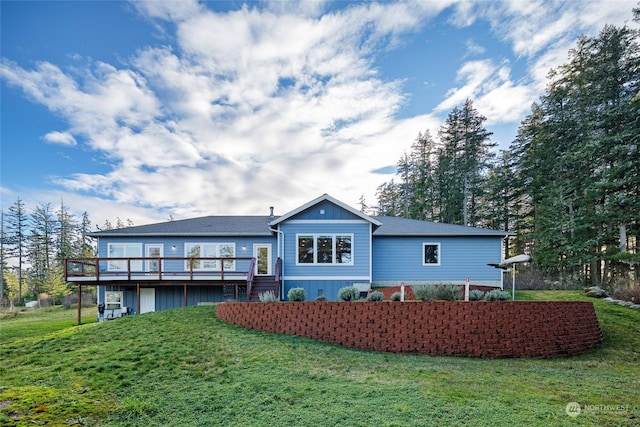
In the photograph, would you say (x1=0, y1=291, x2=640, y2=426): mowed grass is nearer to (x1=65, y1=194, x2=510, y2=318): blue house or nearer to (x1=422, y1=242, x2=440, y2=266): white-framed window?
(x1=65, y1=194, x2=510, y2=318): blue house

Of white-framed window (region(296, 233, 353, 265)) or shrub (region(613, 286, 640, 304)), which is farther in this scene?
white-framed window (region(296, 233, 353, 265))

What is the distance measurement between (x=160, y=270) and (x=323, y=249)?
22.7 feet

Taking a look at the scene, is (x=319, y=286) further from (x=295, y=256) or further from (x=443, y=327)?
(x=443, y=327)

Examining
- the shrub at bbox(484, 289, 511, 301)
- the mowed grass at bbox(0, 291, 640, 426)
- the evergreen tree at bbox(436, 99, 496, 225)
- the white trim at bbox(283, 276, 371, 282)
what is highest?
the evergreen tree at bbox(436, 99, 496, 225)

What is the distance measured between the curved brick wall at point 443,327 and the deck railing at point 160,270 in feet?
15.1

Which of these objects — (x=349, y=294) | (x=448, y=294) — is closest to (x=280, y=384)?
(x=349, y=294)

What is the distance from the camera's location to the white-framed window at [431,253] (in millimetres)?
14820

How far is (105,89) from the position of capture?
518 inches

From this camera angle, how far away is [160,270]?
41.4ft

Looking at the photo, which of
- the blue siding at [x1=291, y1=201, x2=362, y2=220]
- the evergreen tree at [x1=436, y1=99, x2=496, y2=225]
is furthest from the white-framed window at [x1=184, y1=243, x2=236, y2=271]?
the evergreen tree at [x1=436, y1=99, x2=496, y2=225]

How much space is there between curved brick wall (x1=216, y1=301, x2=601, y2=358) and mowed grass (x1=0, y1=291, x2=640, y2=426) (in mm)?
446

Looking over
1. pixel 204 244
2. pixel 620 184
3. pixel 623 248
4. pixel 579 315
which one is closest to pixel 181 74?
pixel 204 244

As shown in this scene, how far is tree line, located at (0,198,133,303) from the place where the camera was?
34719 mm

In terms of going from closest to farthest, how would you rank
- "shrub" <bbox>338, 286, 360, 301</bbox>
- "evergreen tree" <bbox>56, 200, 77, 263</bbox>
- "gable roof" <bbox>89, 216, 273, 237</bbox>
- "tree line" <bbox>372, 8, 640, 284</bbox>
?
"shrub" <bbox>338, 286, 360, 301</bbox>
"gable roof" <bbox>89, 216, 273, 237</bbox>
"tree line" <bbox>372, 8, 640, 284</bbox>
"evergreen tree" <bbox>56, 200, 77, 263</bbox>
